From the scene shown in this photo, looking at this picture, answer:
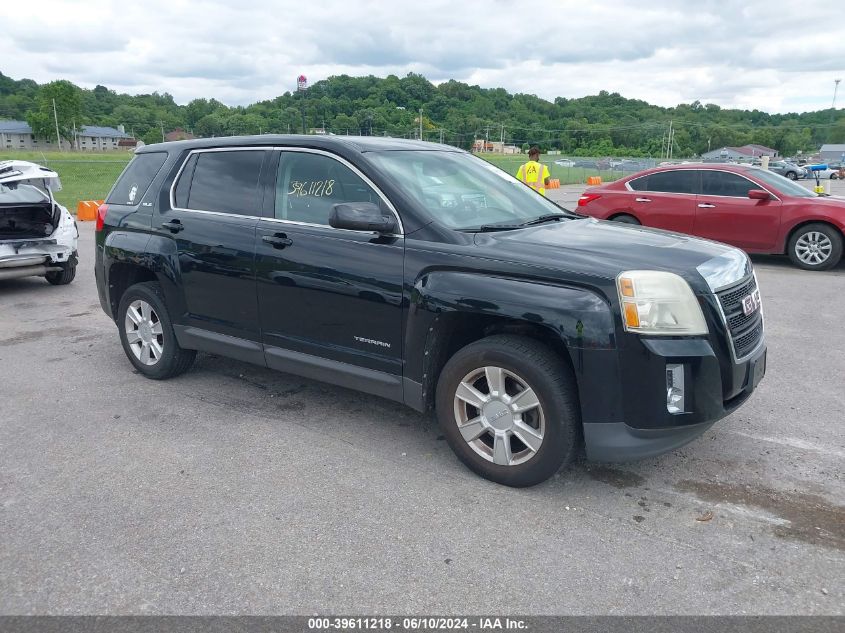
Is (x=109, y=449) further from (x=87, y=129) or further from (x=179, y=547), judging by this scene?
→ (x=87, y=129)

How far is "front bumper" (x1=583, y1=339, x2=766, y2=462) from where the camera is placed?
3203 mm

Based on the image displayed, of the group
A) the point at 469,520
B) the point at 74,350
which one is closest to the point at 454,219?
the point at 469,520

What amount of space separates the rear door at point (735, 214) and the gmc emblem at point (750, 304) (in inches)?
275

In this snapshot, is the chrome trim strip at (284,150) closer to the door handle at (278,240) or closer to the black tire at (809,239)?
the door handle at (278,240)

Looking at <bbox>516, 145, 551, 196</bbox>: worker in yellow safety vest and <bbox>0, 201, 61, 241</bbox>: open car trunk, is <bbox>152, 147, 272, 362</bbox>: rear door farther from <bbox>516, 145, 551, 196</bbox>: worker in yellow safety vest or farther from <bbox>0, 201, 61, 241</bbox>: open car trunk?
<bbox>516, 145, 551, 196</bbox>: worker in yellow safety vest

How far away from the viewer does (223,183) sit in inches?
190

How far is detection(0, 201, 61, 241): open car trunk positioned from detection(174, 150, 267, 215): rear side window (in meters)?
4.82

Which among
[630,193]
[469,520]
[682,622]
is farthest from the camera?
[630,193]

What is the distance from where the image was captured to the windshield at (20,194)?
8625 mm

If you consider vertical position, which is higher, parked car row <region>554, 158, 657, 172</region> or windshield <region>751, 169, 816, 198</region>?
parked car row <region>554, 158, 657, 172</region>

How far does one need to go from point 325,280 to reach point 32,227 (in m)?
6.56

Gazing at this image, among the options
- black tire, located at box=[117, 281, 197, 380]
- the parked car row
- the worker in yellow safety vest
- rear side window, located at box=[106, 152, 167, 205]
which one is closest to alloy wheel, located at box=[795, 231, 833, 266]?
the worker in yellow safety vest

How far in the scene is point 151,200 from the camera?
5.20 m

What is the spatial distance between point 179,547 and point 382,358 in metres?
1.47
